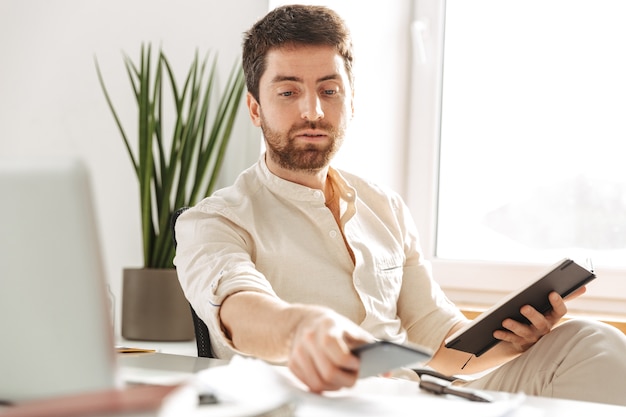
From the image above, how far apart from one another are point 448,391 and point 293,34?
109 cm

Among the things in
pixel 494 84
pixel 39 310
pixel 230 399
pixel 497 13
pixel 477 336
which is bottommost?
pixel 477 336

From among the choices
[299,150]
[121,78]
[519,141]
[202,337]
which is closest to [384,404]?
[202,337]

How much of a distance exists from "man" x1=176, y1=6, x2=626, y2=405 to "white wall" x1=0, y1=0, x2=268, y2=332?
0.74 meters

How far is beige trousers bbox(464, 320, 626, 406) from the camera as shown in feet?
4.62

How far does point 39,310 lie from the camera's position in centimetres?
71

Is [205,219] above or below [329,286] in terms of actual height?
above

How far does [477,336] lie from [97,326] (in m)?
1.06

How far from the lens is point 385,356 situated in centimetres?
89

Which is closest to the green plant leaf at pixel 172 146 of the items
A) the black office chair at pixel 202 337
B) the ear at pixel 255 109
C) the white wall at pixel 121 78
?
the white wall at pixel 121 78

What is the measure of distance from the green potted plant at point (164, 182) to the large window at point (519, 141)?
735 millimetres

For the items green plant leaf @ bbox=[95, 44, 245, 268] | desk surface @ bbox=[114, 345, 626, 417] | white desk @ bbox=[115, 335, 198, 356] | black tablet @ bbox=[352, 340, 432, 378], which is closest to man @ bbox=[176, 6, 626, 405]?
desk surface @ bbox=[114, 345, 626, 417]

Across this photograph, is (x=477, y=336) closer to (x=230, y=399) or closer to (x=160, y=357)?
(x=160, y=357)

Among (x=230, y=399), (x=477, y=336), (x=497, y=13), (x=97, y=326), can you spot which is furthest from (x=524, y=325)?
(x=497, y=13)

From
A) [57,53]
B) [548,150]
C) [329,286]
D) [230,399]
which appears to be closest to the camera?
[230,399]
